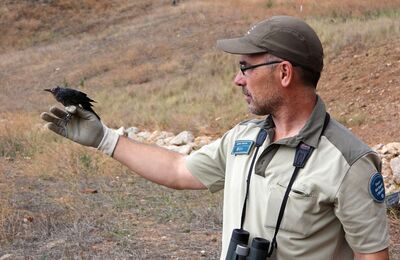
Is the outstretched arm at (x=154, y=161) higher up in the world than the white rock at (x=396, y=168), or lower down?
higher up

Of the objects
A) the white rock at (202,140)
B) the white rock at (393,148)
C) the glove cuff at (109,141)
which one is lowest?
the white rock at (202,140)

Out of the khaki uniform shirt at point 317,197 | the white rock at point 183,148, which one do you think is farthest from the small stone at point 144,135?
the khaki uniform shirt at point 317,197

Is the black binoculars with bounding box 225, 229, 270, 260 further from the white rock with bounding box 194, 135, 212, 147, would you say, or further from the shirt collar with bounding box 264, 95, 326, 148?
the white rock with bounding box 194, 135, 212, 147

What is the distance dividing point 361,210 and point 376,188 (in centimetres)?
7

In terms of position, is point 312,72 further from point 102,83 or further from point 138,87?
point 102,83

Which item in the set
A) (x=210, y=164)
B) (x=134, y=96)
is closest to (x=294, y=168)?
(x=210, y=164)

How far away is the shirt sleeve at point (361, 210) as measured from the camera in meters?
1.68

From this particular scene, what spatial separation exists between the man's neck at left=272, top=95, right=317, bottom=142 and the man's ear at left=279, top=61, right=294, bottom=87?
60 mm

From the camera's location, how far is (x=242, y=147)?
75.8 inches

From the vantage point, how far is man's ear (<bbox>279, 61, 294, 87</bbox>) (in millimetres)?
1815

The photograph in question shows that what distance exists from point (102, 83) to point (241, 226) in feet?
48.5

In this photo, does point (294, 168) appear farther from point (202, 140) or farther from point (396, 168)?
point (202, 140)

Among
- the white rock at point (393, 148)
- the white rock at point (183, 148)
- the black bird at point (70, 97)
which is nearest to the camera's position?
the black bird at point (70, 97)

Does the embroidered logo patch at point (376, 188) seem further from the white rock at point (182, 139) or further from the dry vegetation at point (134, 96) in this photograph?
the white rock at point (182, 139)
